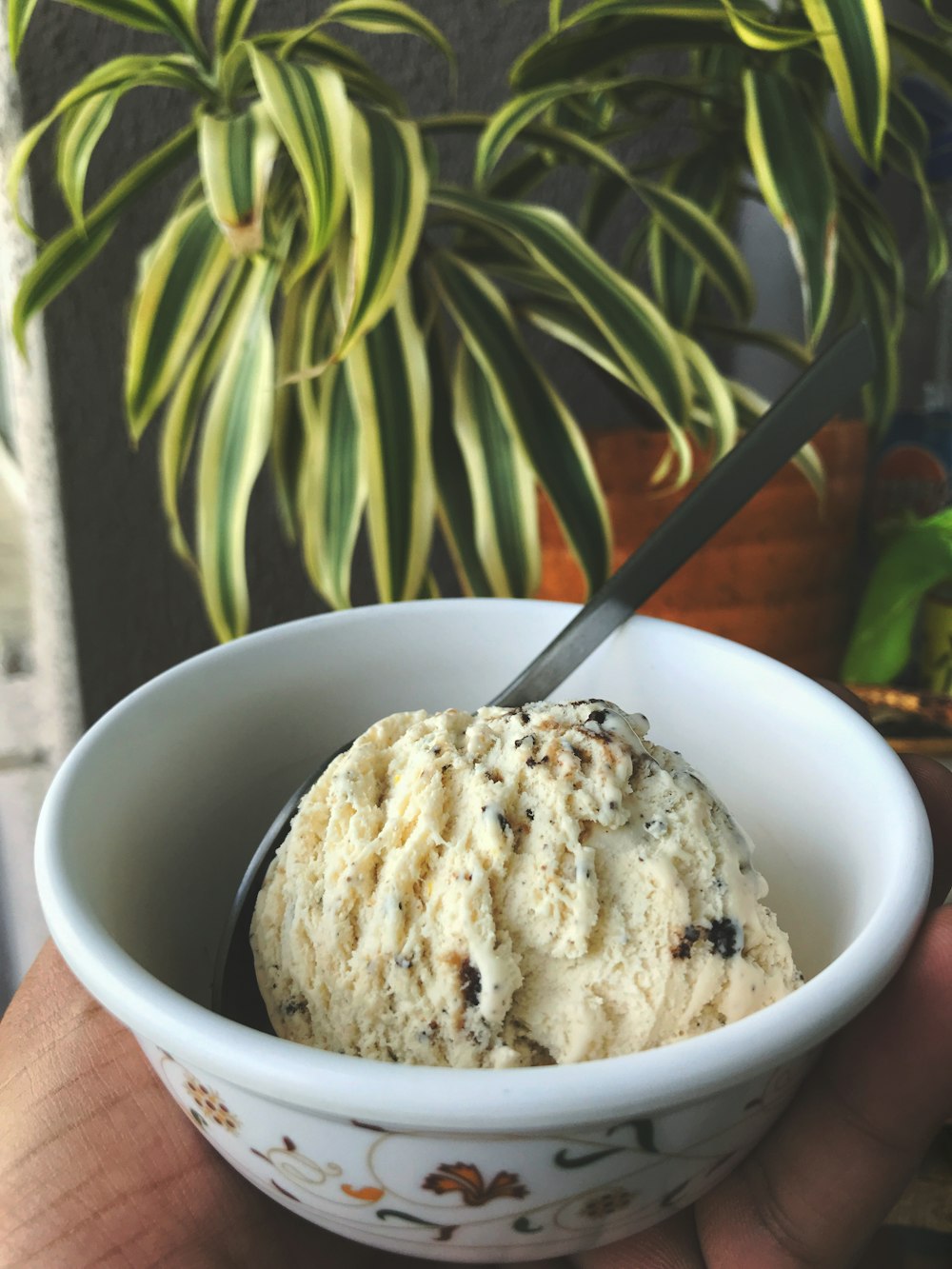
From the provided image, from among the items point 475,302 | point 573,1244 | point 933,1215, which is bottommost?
point 933,1215

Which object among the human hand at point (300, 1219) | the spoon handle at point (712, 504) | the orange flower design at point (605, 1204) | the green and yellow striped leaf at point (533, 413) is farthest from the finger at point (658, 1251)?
the green and yellow striped leaf at point (533, 413)

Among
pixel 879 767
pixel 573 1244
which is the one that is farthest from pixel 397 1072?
pixel 879 767

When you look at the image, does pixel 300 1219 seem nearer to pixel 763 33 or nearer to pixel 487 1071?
pixel 487 1071

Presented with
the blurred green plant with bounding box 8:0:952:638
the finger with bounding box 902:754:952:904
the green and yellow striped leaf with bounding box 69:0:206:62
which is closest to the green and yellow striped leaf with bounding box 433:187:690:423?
the blurred green plant with bounding box 8:0:952:638

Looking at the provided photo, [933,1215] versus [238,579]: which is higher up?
[238,579]

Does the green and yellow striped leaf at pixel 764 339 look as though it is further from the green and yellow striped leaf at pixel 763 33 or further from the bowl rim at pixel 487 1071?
the bowl rim at pixel 487 1071

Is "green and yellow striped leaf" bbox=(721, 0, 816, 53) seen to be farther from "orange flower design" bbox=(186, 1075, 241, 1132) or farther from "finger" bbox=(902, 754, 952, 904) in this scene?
"orange flower design" bbox=(186, 1075, 241, 1132)

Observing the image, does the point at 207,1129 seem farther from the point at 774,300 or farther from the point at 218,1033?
the point at 774,300

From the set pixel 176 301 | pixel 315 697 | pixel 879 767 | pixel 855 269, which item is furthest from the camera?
pixel 855 269
